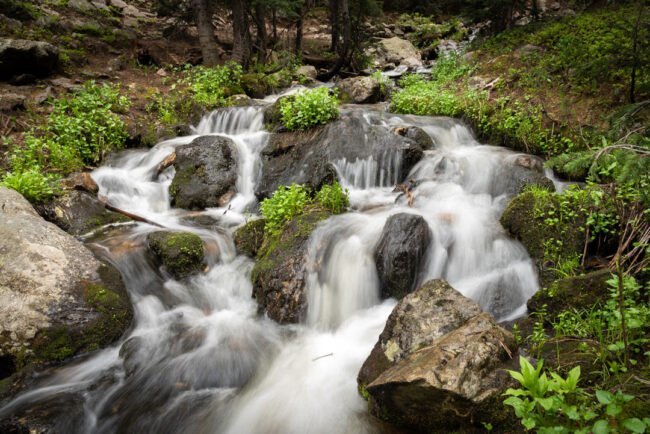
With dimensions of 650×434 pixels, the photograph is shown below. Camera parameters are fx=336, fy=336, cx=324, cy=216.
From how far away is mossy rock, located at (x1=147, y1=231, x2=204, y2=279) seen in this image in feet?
17.6

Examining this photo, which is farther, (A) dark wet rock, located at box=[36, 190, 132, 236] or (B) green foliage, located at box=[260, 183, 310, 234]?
(A) dark wet rock, located at box=[36, 190, 132, 236]

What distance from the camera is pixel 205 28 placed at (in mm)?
12273

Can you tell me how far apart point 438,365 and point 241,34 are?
1381 cm

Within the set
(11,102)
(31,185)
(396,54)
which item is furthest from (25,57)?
(396,54)

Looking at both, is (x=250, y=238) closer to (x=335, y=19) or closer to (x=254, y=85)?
(x=254, y=85)

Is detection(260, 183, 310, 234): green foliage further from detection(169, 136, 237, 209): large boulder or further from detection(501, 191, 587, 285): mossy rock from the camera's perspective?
detection(501, 191, 587, 285): mossy rock

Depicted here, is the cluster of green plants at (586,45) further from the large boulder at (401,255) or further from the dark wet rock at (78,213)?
the dark wet rock at (78,213)

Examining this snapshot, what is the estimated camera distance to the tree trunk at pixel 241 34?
12.6m

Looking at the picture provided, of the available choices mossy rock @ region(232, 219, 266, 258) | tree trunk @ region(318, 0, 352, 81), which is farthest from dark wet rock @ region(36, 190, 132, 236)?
tree trunk @ region(318, 0, 352, 81)

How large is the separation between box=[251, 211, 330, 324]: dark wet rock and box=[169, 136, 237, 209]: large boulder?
110 inches

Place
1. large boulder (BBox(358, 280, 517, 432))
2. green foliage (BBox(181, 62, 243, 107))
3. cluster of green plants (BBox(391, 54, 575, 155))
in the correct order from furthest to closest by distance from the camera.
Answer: green foliage (BBox(181, 62, 243, 107)), cluster of green plants (BBox(391, 54, 575, 155)), large boulder (BBox(358, 280, 517, 432))

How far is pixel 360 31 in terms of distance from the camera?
15086 mm

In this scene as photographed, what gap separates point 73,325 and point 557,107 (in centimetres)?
942

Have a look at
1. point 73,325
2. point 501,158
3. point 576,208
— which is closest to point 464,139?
point 501,158
